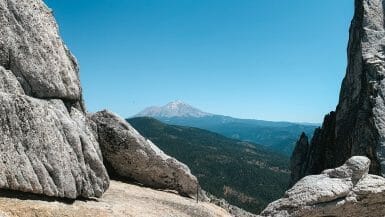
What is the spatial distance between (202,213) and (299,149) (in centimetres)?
6363

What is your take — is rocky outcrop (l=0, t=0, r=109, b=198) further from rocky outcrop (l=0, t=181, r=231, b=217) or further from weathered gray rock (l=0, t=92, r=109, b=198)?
rocky outcrop (l=0, t=181, r=231, b=217)

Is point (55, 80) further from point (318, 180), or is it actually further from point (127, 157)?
point (318, 180)

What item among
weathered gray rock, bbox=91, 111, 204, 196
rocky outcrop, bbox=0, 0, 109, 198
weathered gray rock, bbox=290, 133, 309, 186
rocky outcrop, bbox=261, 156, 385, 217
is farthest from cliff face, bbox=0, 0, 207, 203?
weathered gray rock, bbox=290, 133, 309, 186

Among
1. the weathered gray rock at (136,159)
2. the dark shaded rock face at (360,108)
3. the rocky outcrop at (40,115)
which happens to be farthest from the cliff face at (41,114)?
the dark shaded rock face at (360,108)

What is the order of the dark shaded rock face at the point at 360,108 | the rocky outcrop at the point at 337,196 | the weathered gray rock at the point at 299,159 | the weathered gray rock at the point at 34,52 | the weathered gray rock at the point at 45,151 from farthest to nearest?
1. the weathered gray rock at the point at 299,159
2. the dark shaded rock face at the point at 360,108
3. the weathered gray rock at the point at 34,52
4. the rocky outcrop at the point at 337,196
5. the weathered gray rock at the point at 45,151

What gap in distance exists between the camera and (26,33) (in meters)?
30.8

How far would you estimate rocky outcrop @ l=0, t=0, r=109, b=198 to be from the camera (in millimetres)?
26156

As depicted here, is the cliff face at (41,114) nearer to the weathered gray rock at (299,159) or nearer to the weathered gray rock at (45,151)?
the weathered gray rock at (45,151)

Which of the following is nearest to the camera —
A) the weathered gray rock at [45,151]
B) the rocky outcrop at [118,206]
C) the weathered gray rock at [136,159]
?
the rocky outcrop at [118,206]

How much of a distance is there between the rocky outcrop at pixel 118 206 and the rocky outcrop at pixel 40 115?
0.72 m

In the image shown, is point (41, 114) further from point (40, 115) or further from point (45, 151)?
point (45, 151)

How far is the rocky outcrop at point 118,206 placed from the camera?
81.8 feet

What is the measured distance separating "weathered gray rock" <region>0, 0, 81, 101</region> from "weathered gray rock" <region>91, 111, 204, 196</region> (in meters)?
9.36

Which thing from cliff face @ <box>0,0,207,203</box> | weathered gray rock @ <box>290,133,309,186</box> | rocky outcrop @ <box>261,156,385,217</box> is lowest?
weathered gray rock @ <box>290,133,309,186</box>
